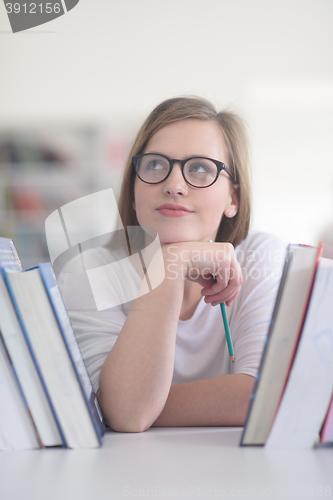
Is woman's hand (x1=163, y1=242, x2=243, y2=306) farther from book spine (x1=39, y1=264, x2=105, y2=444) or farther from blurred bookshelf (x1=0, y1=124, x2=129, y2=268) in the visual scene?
blurred bookshelf (x1=0, y1=124, x2=129, y2=268)

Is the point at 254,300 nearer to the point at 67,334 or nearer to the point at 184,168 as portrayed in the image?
the point at 184,168

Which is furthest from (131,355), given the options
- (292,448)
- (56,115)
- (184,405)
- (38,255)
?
(56,115)

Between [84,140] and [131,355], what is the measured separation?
2864mm

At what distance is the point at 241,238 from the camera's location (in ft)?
3.64

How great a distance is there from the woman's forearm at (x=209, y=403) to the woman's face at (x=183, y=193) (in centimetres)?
36

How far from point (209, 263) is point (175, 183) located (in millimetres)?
281

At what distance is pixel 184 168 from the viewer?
0.86 metres

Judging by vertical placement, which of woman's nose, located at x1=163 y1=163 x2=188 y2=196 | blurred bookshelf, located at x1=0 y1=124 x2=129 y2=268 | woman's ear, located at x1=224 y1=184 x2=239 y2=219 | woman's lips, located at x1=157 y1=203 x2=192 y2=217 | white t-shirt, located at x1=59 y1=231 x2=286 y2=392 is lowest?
blurred bookshelf, located at x1=0 y1=124 x2=129 y2=268

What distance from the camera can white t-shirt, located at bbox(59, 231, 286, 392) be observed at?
2.27ft

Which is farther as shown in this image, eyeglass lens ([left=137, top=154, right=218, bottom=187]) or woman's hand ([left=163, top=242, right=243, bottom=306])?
eyeglass lens ([left=137, top=154, right=218, bottom=187])

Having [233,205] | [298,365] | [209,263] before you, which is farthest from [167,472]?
[233,205]

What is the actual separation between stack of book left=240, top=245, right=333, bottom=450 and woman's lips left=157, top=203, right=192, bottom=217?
0.50 metres

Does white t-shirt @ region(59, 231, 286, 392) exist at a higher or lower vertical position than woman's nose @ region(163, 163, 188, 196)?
lower

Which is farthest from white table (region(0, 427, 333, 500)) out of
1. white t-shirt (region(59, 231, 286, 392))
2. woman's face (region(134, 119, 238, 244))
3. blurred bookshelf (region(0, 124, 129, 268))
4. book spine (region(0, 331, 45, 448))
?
blurred bookshelf (region(0, 124, 129, 268))
